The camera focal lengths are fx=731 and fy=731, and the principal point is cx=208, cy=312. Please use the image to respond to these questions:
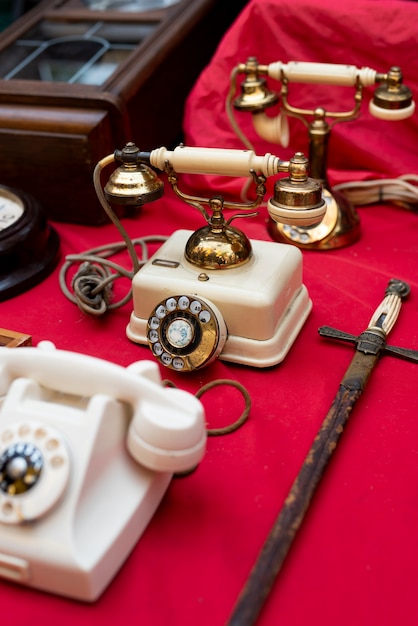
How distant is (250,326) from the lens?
1.12 meters

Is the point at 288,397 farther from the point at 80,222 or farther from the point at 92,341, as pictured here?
the point at 80,222

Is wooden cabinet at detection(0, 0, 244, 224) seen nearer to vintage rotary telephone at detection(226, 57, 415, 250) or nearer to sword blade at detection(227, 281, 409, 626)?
vintage rotary telephone at detection(226, 57, 415, 250)

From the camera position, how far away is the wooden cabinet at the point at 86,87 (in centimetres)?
153

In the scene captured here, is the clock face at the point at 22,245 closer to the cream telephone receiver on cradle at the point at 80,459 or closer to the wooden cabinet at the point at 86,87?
the wooden cabinet at the point at 86,87

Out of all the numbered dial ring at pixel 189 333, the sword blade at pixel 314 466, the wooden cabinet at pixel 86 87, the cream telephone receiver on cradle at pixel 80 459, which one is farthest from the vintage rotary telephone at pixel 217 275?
the wooden cabinet at pixel 86 87

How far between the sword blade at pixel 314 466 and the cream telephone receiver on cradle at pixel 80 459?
0.44 feet

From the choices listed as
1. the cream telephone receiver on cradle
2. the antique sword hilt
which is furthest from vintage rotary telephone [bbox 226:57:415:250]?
the cream telephone receiver on cradle

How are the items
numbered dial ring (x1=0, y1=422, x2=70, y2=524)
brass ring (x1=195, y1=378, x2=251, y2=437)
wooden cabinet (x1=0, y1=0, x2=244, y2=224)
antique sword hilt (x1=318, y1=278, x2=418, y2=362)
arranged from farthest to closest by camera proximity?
wooden cabinet (x1=0, y1=0, x2=244, y2=224) → antique sword hilt (x1=318, y1=278, x2=418, y2=362) → brass ring (x1=195, y1=378, x2=251, y2=437) → numbered dial ring (x1=0, y1=422, x2=70, y2=524)

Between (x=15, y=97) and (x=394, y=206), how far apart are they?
86cm

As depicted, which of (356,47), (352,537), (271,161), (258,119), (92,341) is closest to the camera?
(352,537)

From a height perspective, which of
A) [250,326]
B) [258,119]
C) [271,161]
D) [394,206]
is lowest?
[394,206]

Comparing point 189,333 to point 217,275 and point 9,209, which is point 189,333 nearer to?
point 217,275

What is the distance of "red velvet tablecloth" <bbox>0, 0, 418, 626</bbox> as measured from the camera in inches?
31.8

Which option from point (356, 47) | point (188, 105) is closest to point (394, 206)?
point (356, 47)
